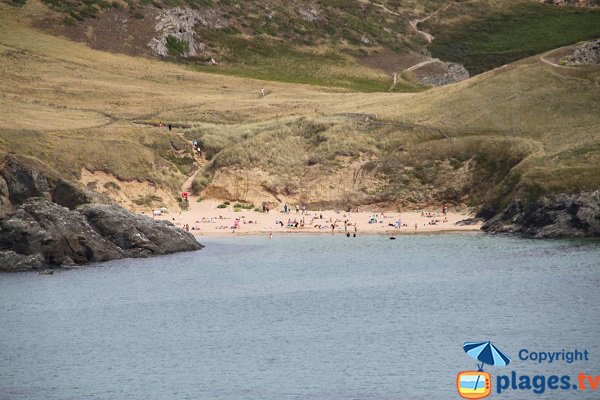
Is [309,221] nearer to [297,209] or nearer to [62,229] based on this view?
[297,209]

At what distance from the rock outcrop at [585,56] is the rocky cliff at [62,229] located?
4793 centimetres

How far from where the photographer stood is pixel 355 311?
73.3 metres

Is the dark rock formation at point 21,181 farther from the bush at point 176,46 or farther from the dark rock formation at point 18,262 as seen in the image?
the bush at point 176,46

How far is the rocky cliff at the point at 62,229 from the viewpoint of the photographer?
8694 cm

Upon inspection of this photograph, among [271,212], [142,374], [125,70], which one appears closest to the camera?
[142,374]

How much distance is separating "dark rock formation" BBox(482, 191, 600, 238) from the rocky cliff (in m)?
22.6

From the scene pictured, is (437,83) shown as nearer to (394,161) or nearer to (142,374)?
(394,161)

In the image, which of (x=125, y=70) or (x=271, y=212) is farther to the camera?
(x=125, y=70)

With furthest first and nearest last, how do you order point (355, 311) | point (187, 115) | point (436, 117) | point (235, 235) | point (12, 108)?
point (187, 115) < point (12, 108) < point (436, 117) < point (235, 235) < point (355, 311)

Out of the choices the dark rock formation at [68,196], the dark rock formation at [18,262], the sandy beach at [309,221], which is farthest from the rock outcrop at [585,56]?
the dark rock formation at [18,262]

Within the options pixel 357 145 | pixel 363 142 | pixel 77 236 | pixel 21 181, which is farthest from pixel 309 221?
pixel 77 236

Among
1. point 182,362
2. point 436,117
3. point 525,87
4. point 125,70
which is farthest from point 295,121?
point 182,362

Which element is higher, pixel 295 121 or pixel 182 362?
pixel 295 121

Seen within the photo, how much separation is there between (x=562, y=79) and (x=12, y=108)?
50822 mm
